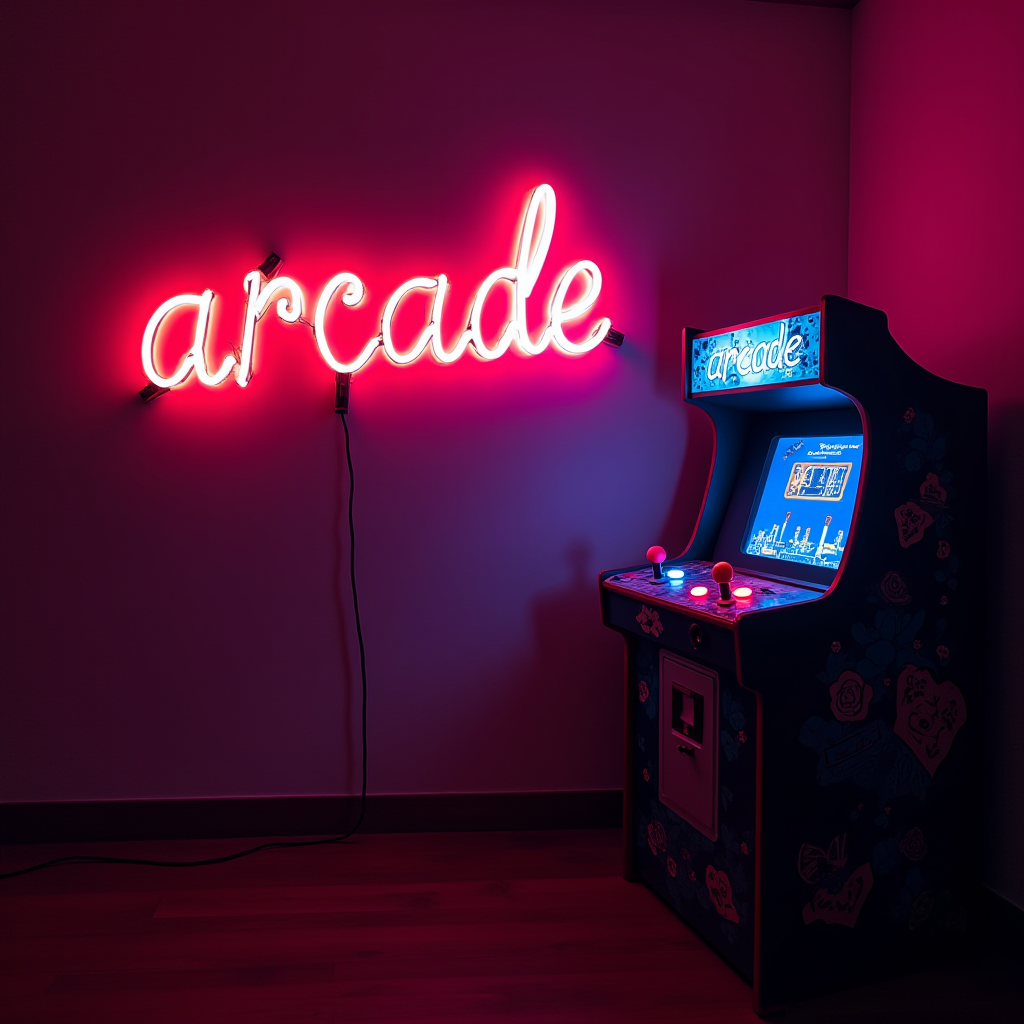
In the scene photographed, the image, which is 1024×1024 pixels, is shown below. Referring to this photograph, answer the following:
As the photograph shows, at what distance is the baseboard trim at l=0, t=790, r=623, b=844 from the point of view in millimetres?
2787

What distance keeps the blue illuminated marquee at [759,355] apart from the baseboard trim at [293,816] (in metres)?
1.57

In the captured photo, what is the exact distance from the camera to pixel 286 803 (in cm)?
285

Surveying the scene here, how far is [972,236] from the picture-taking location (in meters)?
2.30

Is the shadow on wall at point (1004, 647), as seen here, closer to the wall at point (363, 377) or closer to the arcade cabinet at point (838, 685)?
the arcade cabinet at point (838, 685)

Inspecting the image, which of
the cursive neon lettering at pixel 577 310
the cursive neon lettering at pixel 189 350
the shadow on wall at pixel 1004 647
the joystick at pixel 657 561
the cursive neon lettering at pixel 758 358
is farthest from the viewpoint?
the cursive neon lettering at pixel 577 310

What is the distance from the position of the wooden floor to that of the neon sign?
1.64 metres

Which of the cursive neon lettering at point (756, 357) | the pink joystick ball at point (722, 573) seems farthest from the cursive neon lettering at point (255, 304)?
the pink joystick ball at point (722, 573)

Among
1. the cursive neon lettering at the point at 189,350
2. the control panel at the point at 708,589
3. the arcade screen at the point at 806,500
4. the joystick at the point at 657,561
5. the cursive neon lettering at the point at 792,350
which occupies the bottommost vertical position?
the control panel at the point at 708,589

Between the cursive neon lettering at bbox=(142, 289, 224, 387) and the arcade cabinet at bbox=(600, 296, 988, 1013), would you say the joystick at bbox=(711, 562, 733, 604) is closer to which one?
the arcade cabinet at bbox=(600, 296, 988, 1013)

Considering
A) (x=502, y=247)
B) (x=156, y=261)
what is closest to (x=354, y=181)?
(x=502, y=247)

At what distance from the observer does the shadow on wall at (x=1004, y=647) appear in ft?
7.02

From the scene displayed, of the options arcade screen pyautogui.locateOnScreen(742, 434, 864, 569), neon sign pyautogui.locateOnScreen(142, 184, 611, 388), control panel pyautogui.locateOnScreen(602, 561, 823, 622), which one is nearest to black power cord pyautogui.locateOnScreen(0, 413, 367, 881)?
neon sign pyautogui.locateOnScreen(142, 184, 611, 388)

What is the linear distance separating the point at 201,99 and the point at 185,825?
254cm

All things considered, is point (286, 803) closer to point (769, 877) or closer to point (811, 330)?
point (769, 877)
